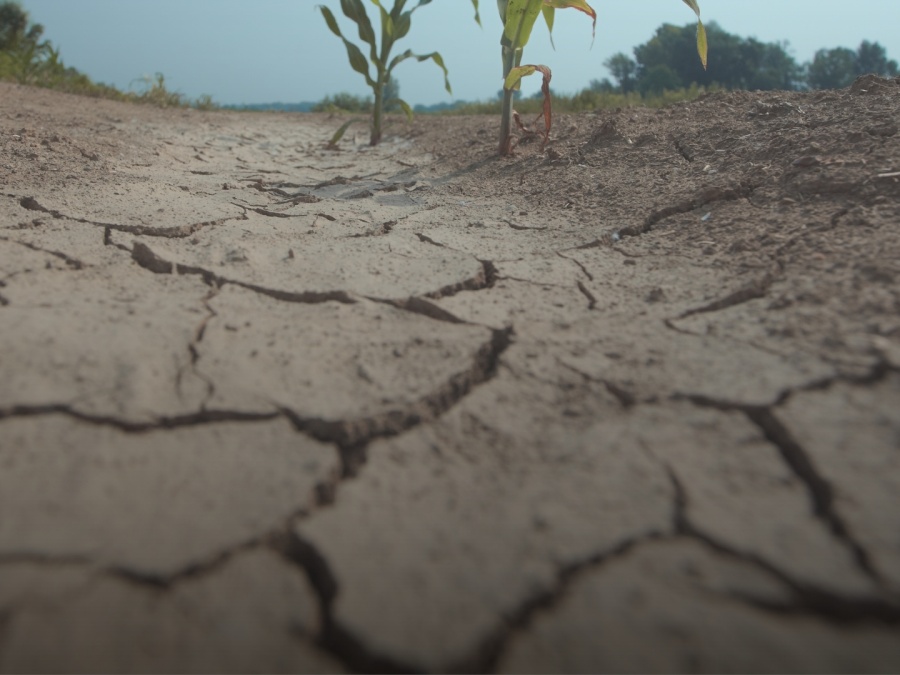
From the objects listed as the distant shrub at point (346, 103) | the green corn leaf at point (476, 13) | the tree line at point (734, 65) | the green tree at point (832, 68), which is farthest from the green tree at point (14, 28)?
the green tree at point (832, 68)

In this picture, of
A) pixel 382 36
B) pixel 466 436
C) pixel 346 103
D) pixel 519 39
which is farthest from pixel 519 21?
pixel 346 103

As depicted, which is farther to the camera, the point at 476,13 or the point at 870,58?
the point at 870,58

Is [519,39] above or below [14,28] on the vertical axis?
below

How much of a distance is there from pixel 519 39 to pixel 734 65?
6898 millimetres

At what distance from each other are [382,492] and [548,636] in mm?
359

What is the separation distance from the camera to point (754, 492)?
1.01m

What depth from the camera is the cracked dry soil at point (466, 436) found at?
0.82m

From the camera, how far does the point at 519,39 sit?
10.9ft

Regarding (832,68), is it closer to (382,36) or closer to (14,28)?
(382,36)

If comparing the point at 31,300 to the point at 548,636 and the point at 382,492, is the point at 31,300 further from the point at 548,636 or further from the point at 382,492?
the point at 548,636

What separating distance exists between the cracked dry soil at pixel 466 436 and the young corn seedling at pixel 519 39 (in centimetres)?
111

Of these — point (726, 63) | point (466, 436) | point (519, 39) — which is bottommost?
point (466, 436)

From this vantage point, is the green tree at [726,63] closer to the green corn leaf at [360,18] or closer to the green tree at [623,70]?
the green tree at [623,70]

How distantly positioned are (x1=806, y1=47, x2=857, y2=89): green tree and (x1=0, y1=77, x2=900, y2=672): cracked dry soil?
729cm
